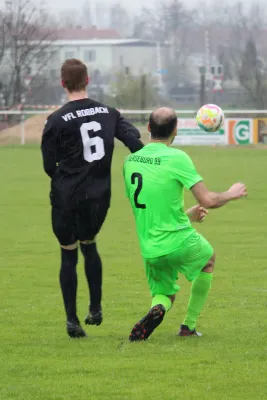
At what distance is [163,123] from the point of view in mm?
6766

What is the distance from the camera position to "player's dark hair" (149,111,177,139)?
22.1 feet

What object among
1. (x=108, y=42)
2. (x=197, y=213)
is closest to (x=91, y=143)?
(x=197, y=213)

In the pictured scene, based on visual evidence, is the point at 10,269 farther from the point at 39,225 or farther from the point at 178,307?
the point at 39,225

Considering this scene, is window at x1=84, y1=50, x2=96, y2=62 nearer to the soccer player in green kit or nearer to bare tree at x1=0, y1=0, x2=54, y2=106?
bare tree at x1=0, y1=0, x2=54, y2=106

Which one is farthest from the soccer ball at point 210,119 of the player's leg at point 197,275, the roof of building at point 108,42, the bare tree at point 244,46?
the roof of building at point 108,42

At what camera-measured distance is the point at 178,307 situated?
8547mm

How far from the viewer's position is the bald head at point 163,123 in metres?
6.73

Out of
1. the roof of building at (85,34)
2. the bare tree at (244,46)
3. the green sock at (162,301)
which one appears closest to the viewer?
the green sock at (162,301)

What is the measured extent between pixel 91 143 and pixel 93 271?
929mm

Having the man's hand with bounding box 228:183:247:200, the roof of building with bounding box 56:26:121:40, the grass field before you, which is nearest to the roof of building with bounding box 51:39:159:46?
the roof of building with bounding box 56:26:121:40

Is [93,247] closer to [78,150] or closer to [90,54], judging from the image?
[78,150]

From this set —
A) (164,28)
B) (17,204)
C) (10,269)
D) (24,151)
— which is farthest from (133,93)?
(164,28)

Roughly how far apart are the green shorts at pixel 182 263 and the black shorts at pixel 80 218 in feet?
1.56

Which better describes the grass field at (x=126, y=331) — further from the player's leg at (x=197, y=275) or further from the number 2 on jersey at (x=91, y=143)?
the number 2 on jersey at (x=91, y=143)
